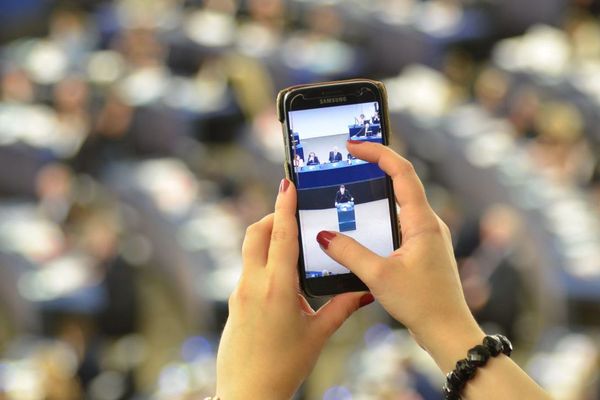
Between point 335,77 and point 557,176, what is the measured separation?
224 centimetres

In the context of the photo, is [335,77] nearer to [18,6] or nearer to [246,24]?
[246,24]

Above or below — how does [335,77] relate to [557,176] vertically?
above

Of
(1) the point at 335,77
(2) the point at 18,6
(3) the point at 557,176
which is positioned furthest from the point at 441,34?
(2) the point at 18,6

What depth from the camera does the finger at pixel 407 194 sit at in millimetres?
849

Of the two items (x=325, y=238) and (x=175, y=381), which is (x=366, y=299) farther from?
(x=175, y=381)

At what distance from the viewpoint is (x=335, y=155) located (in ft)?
3.42

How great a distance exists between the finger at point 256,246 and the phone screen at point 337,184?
0.28 feet

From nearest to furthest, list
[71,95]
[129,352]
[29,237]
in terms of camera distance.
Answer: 1. [129,352]
2. [29,237]
3. [71,95]

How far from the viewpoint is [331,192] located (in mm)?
1015

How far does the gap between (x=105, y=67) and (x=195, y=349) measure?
386 centimetres

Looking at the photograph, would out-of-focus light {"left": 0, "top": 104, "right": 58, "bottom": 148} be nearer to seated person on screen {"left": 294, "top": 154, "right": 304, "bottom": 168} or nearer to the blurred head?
the blurred head

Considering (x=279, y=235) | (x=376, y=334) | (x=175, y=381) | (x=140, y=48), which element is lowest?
(x=376, y=334)

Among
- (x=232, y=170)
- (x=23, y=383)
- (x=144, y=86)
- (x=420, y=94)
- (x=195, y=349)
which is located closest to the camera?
(x=23, y=383)

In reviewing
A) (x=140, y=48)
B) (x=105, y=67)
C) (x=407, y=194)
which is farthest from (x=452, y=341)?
(x=105, y=67)
